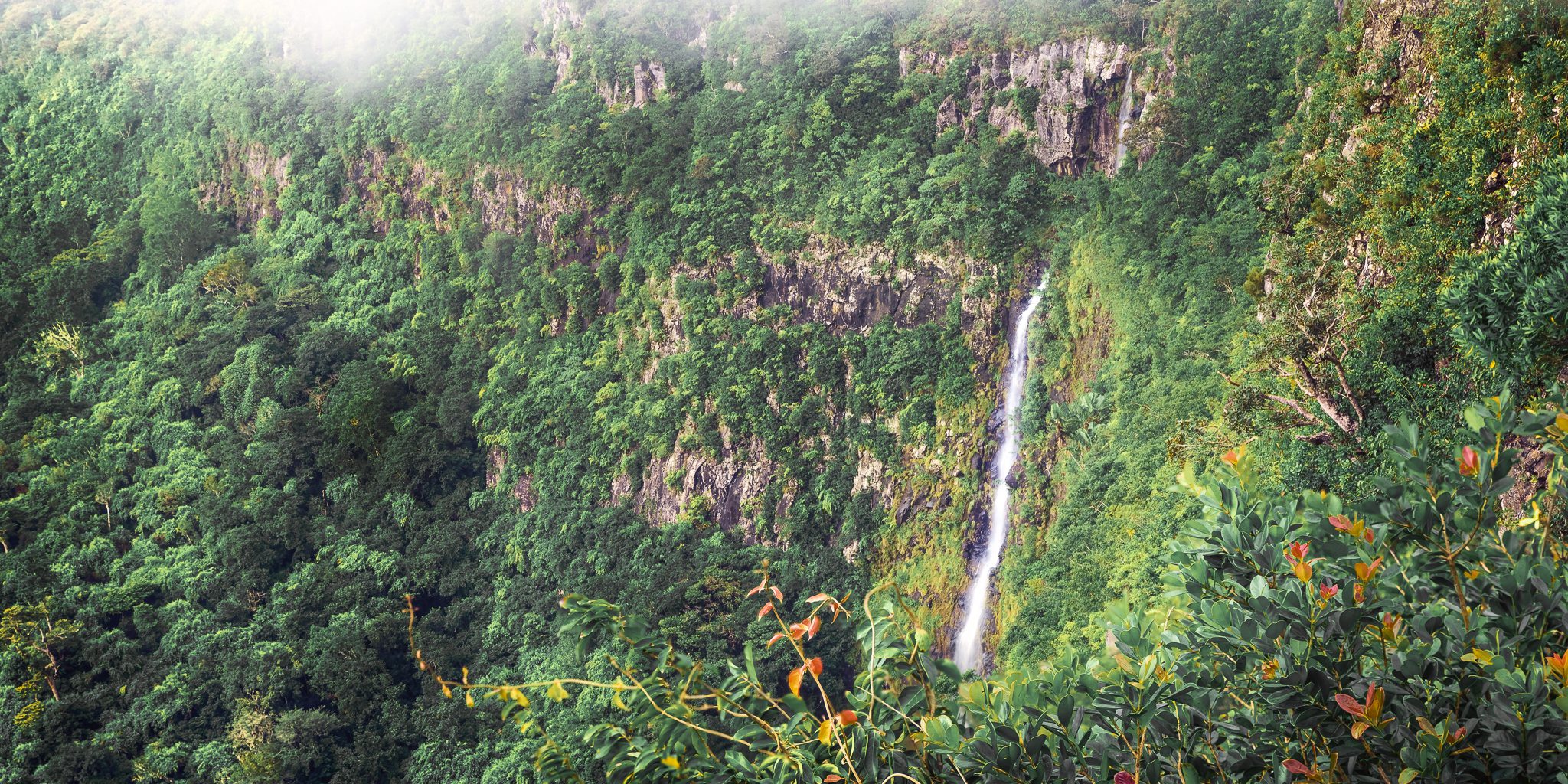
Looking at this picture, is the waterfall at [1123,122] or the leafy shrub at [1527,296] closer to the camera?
the leafy shrub at [1527,296]

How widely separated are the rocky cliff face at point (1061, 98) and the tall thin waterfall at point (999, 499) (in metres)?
2.67

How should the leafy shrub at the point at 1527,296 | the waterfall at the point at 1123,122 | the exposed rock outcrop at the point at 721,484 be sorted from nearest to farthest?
the leafy shrub at the point at 1527,296 < the waterfall at the point at 1123,122 < the exposed rock outcrop at the point at 721,484

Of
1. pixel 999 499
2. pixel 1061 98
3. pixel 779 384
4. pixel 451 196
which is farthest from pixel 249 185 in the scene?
pixel 999 499

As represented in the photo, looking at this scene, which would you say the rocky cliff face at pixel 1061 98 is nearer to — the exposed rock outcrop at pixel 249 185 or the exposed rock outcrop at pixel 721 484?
the exposed rock outcrop at pixel 721 484

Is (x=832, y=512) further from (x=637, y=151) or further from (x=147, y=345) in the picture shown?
(x=147, y=345)

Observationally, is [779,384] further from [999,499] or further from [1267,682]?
[1267,682]

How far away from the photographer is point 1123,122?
20.7 m

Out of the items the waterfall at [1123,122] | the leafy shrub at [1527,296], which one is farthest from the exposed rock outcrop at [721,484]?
the leafy shrub at [1527,296]

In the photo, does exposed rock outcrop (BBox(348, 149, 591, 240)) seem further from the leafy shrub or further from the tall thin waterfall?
the leafy shrub

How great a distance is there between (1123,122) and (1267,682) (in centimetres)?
1961

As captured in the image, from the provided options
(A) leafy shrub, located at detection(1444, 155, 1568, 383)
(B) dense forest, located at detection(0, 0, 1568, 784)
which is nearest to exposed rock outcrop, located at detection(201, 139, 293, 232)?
(B) dense forest, located at detection(0, 0, 1568, 784)

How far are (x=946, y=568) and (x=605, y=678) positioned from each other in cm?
650

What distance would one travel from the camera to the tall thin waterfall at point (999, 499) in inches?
779

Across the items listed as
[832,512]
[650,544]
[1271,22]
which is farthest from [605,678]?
[1271,22]
